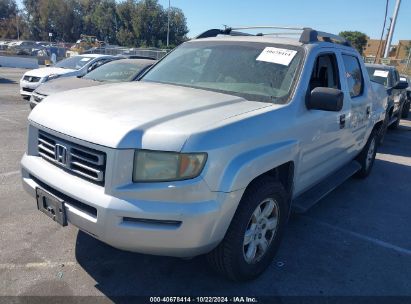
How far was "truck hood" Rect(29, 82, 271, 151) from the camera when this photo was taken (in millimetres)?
2420

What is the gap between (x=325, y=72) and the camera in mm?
4129

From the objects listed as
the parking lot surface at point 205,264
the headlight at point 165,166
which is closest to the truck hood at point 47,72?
the parking lot surface at point 205,264

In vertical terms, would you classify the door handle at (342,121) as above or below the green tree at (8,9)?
below

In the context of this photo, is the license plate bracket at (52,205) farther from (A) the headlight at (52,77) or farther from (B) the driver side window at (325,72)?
(A) the headlight at (52,77)

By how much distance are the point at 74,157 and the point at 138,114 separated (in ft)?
1.73

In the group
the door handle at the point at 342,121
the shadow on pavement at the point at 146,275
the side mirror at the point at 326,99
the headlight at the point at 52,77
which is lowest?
the shadow on pavement at the point at 146,275

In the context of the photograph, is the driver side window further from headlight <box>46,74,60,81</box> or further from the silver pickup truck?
headlight <box>46,74,60,81</box>

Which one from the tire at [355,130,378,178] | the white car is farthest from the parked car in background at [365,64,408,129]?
the white car

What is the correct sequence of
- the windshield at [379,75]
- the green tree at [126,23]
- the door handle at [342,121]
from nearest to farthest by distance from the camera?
the door handle at [342,121] < the windshield at [379,75] < the green tree at [126,23]

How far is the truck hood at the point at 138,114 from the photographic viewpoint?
2.42 m

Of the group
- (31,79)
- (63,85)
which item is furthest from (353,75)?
(31,79)

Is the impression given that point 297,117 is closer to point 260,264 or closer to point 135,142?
point 260,264

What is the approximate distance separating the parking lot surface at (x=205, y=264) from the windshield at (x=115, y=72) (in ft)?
15.3

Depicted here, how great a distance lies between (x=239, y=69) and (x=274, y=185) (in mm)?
1272
